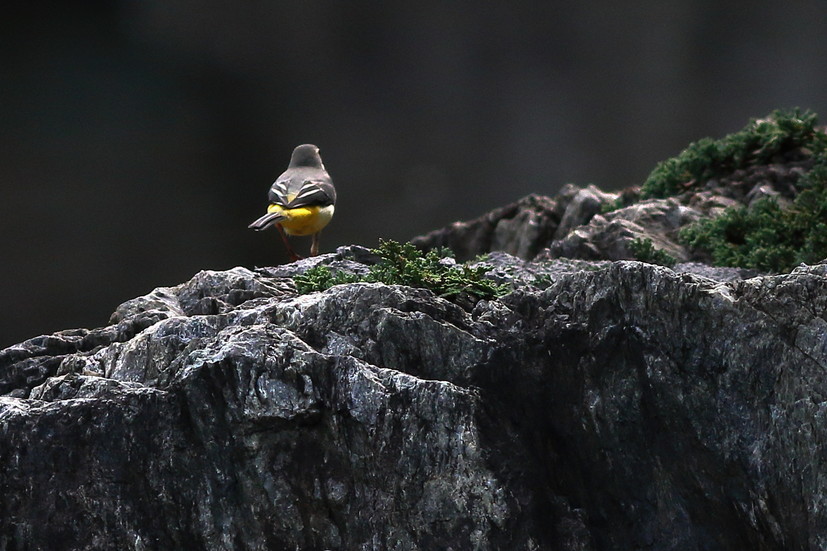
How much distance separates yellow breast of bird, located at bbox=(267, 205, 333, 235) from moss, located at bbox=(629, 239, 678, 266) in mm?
3233

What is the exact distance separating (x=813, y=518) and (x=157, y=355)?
388cm

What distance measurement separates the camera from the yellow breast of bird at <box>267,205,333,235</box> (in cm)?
1089

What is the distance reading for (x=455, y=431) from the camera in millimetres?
5848

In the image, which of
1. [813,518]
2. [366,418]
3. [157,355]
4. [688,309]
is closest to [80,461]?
[157,355]

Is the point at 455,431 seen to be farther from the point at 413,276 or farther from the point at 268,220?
the point at 268,220

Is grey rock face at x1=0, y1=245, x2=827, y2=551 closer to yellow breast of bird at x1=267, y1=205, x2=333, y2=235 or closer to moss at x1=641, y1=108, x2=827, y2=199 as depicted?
yellow breast of bird at x1=267, y1=205, x2=333, y2=235

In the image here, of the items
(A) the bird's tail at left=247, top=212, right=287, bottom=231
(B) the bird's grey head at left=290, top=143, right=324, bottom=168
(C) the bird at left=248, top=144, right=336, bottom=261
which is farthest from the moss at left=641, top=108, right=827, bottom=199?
(A) the bird's tail at left=247, top=212, right=287, bottom=231

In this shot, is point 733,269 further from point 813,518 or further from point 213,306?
point 213,306

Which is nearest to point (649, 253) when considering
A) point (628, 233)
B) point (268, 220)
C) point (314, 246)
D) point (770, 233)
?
point (628, 233)

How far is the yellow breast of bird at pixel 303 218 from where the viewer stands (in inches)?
429

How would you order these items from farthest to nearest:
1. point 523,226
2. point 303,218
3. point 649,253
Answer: point 523,226 → point 303,218 → point 649,253

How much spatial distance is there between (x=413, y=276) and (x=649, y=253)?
396cm

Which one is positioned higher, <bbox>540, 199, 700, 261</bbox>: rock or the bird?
the bird

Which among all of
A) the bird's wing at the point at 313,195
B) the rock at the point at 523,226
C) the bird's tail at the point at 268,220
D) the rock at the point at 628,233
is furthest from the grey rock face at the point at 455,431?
the rock at the point at 523,226
